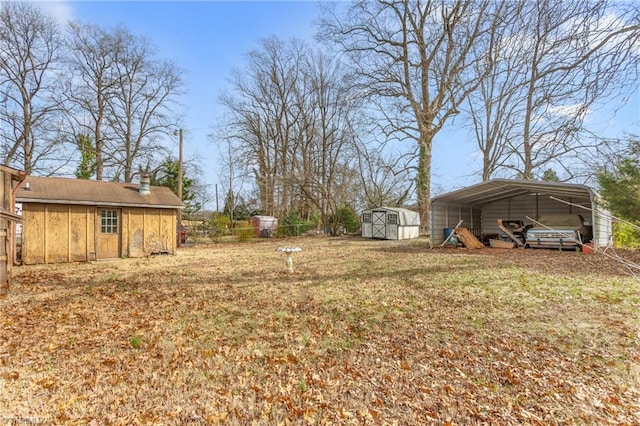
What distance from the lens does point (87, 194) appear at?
1198cm

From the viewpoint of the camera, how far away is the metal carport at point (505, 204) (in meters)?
12.2

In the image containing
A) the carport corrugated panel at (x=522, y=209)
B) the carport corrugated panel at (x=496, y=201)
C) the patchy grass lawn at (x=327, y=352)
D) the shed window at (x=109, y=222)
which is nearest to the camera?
the patchy grass lawn at (x=327, y=352)

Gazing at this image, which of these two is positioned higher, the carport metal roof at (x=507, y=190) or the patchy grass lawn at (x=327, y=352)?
the carport metal roof at (x=507, y=190)

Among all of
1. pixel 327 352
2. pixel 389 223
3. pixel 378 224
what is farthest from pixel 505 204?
pixel 327 352

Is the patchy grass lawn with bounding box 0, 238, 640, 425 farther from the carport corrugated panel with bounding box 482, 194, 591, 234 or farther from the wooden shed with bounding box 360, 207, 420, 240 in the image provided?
the wooden shed with bounding box 360, 207, 420, 240

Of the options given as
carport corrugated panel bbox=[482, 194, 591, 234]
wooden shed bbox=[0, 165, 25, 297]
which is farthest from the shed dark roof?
carport corrugated panel bbox=[482, 194, 591, 234]

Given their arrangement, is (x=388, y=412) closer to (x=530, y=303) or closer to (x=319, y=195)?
(x=530, y=303)

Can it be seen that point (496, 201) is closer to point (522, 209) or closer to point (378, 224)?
point (522, 209)

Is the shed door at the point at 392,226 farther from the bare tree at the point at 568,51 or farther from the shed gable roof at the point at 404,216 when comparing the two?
the bare tree at the point at 568,51

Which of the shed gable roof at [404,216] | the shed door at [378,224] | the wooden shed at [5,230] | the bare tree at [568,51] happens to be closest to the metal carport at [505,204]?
the shed gable roof at [404,216]

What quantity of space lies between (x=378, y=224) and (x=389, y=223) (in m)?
0.84

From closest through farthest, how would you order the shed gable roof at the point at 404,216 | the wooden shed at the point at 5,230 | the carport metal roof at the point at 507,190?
1. the wooden shed at the point at 5,230
2. the carport metal roof at the point at 507,190
3. the shed gable roof at the point at 404,216

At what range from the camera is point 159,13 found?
7.56 m

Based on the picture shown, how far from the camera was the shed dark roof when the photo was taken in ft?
35.6
